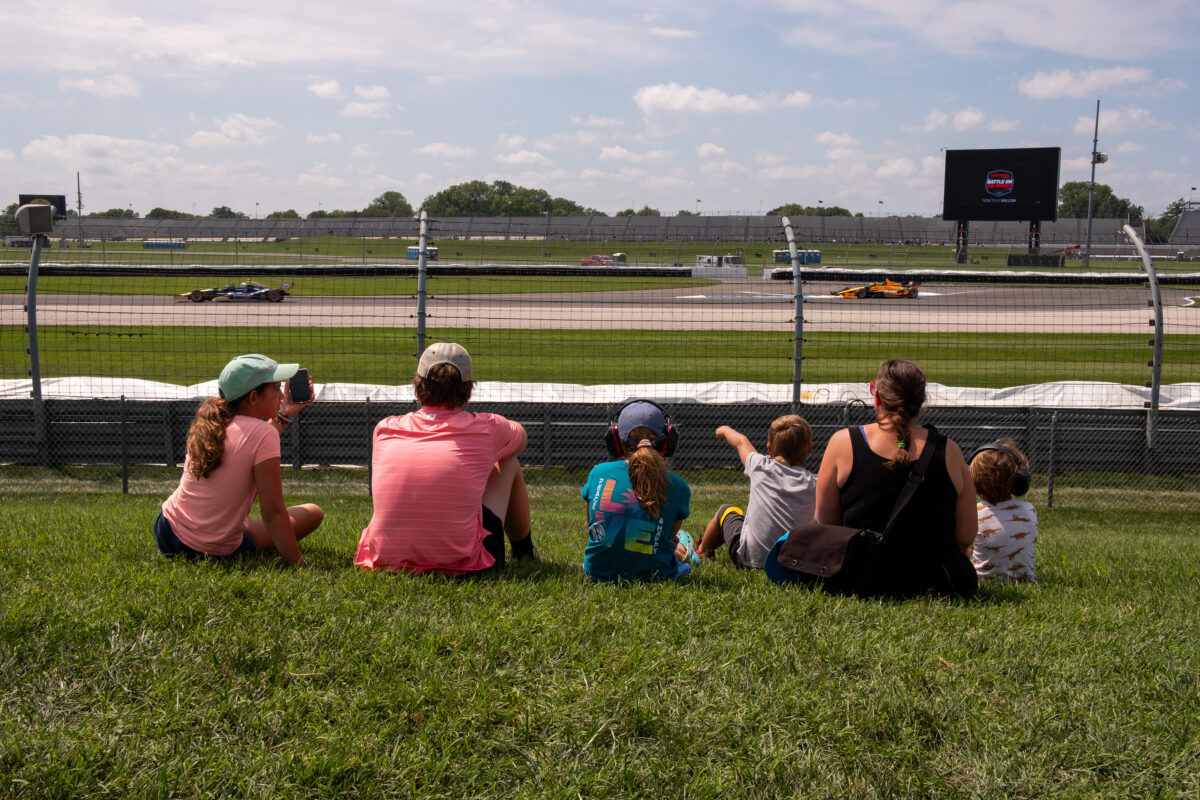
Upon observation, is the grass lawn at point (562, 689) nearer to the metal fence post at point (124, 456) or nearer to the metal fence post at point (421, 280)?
the metal fence post at point (421, 280)

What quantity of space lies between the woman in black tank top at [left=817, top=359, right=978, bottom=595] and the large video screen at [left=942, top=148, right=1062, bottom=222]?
2341 inches

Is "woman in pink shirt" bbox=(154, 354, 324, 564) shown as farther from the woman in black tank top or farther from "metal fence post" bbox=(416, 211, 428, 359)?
"metal fence post" bbox=(416, 211, 428, 359)

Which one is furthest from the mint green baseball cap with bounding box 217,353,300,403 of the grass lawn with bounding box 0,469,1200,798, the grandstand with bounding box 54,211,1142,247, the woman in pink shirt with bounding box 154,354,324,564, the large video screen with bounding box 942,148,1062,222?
the large video screen with bounding box 942,148,1062,222

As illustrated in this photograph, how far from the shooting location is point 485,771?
2693 millimetres

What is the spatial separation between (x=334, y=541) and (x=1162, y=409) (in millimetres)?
9626

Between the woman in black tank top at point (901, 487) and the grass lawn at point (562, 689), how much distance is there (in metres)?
0.21

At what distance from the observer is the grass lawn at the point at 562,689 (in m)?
2.65

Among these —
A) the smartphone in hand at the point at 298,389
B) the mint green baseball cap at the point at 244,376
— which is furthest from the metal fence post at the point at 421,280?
the mint green baseball cap at the point at 244,376

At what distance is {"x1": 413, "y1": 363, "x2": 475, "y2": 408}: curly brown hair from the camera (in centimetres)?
→ 454

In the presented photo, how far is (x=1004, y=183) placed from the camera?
59000 millimetres

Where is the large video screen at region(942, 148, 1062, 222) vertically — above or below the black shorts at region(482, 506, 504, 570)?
above

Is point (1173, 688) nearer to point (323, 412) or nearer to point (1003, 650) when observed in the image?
point (1003, 650)

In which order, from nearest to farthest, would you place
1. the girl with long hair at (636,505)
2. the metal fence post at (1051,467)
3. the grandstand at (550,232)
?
the girl with long hair at (636,505) < the metal fence post at (1051,467) < the grandstand at (550,232)

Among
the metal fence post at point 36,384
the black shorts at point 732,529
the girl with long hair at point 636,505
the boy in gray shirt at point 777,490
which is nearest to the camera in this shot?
the girl with long hair at point 636,505
